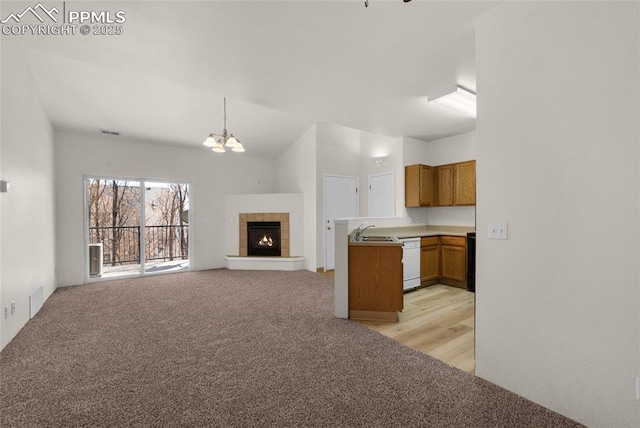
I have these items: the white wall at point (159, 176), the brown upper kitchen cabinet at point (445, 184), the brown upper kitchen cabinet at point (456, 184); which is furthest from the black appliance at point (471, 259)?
the white wall at point (159, 176)

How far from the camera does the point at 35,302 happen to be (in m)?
3.57

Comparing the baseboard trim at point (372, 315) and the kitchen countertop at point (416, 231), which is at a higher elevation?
the kitchen countertop at point (416, 231)

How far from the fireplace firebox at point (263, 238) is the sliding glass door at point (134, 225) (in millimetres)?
1388

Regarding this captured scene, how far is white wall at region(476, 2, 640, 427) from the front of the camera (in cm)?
148

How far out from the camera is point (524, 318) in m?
1.86

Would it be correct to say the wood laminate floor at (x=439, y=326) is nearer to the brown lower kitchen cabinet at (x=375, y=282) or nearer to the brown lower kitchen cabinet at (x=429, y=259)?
the brown lower kitchen cabinet at (x=375, y=282)

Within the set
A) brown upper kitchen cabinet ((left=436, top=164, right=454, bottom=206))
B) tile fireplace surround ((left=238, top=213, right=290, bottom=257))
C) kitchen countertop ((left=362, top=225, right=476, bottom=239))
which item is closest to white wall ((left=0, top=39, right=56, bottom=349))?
tile fireplace surround ((left=238, top=213, right=290, bottom=257))

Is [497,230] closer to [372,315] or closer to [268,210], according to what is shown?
[372,315]

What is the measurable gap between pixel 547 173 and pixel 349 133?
205 inches

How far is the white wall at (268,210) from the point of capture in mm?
6594

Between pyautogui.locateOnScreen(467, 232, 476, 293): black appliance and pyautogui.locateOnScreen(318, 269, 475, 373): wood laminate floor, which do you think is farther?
pyautogui.locateOnScreen(467, 232, 476, 293): black appliance

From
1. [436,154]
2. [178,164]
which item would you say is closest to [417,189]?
[436,154]

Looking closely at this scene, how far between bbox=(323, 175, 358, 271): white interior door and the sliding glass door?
3.08m

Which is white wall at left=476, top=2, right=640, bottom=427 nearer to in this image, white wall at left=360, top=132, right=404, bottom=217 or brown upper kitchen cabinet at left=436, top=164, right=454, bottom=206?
brown upper kitchen cabinet at left=436, top=164, right=454, bottom=206
